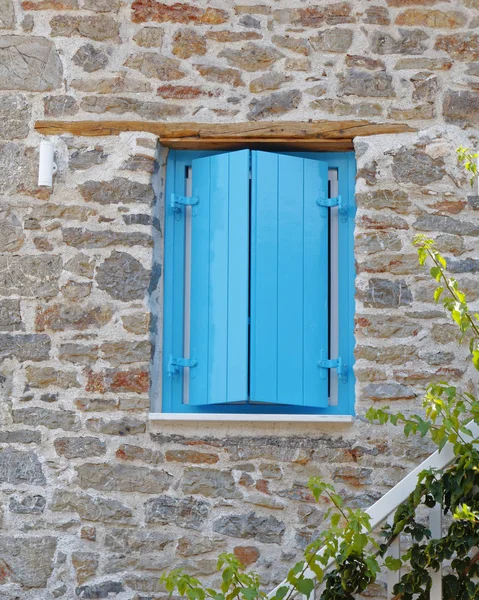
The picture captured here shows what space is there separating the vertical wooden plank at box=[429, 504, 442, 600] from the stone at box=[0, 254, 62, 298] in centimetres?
231

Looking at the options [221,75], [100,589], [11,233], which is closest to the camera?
[100,589]

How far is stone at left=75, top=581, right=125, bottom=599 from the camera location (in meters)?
5.13

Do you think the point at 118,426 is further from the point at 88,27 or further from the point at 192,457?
the point at 88,27

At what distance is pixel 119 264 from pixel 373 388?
4.44 ft

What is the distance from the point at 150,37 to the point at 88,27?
1.06ft

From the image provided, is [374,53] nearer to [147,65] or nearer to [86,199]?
[147,65]

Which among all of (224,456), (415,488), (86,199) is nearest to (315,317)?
(224,456)

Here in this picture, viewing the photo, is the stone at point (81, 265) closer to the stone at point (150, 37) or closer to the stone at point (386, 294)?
the stone at point (150, 37)

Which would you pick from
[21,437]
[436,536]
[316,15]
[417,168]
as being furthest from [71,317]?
[436,536]

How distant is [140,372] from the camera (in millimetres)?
5379

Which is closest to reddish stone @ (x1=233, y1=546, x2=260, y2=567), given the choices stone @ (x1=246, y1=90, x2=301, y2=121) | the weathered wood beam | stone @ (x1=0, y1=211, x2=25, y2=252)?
stone @ (x1=0, y1=211, x2=25, y2=252)

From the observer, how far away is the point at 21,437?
534 cm

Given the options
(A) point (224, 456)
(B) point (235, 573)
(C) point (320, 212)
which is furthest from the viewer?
(C) point (320, 212)

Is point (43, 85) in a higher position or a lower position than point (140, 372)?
higher
